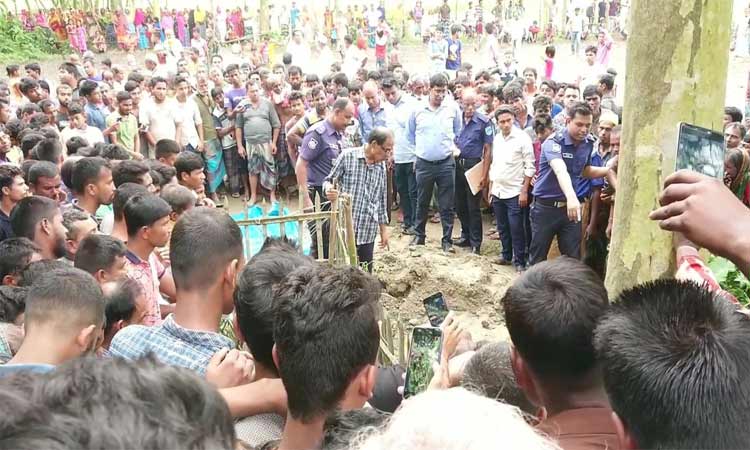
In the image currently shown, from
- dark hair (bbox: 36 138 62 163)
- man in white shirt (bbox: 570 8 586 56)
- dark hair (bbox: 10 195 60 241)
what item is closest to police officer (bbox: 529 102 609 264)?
dark hair (bbox: 10 195 60 241)

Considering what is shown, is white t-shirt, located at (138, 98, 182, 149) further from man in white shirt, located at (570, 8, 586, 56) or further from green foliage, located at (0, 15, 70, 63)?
man in white shirt, located at (570, 8, 586, 56)

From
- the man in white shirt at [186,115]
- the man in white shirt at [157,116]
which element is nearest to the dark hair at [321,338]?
the man in white shirt at [157,116]

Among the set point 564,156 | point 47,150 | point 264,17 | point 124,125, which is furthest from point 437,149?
point 264,17

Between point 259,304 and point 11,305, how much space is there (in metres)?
1.48

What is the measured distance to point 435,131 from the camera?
7.93 m

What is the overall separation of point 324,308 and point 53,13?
26.1m

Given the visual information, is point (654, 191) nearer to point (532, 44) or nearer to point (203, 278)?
point (203, 278)

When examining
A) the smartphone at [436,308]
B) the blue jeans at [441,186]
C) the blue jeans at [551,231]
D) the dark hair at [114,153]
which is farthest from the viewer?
the blue jeans at [441,186]

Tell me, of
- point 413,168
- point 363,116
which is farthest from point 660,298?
point 363,116

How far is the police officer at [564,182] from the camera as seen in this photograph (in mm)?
6230

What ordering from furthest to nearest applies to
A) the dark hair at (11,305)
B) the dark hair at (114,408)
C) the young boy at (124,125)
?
the young boy at (124,125), the dark hair at (11,305), the dark hair at (114,408)

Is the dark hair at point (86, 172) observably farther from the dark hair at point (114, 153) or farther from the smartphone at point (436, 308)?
the smartphone at point (436, 308)

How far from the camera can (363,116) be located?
9.59 metres

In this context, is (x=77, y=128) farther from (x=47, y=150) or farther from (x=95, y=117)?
(x=47, y=150)
